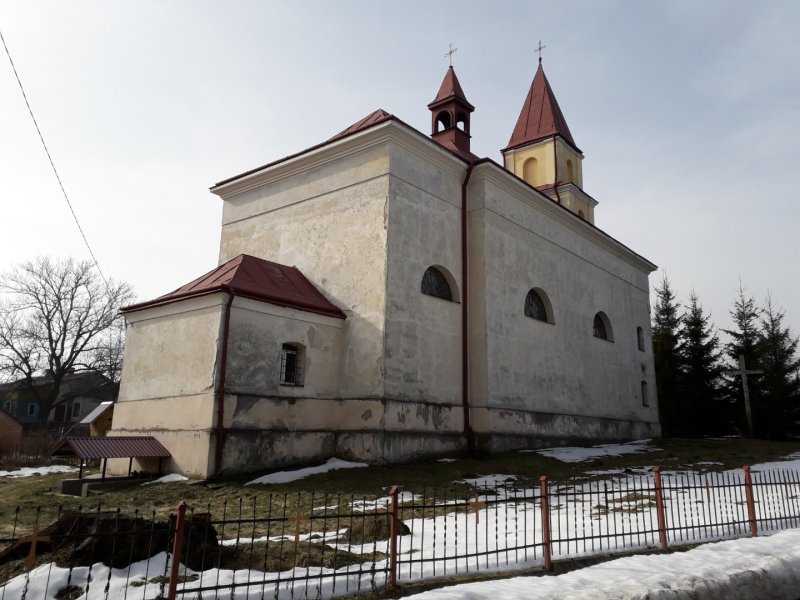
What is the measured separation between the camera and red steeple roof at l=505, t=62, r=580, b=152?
88.6 ft

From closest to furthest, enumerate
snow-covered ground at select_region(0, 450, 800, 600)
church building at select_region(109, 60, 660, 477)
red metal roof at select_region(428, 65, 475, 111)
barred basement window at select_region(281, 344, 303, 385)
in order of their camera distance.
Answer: snow-covered ground at select_region(0, 450, 800, 600) → church building at select_region(109, 60, 660, 477) → barred basement window at select_region(281, 344, 303, 385) → red metal roof at select_region(428, 65, 475, 111)

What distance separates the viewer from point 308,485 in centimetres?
1174

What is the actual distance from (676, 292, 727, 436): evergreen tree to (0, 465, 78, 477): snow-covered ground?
26.2 metres

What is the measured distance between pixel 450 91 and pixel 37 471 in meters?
17.6

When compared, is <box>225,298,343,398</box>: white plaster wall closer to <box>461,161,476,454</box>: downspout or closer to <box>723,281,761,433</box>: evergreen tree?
<box>461,161,476,454</box>: downspout

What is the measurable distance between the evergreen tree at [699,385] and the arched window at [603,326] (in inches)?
358

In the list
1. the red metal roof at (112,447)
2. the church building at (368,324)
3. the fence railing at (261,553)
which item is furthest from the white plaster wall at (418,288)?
the fence railing at (261,553)

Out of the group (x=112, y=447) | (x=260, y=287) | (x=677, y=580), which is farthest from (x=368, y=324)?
(x=677, y=580)

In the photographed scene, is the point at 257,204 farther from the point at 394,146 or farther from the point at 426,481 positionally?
the point at 426,481

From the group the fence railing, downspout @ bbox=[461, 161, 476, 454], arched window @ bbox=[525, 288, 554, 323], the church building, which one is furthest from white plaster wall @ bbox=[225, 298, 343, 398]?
arched window @ bbox=[525, 288, 554, 323]

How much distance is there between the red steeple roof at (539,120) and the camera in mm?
27016

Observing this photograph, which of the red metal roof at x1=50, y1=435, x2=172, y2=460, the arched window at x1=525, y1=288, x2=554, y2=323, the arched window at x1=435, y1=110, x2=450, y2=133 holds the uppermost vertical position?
the arched window at x1=435, y1=110, x2=450, y2=133

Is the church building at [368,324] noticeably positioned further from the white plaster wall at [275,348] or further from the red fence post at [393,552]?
the red fence post at [393,552]

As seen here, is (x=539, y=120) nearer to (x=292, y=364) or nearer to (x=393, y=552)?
(x=292, y=364)
